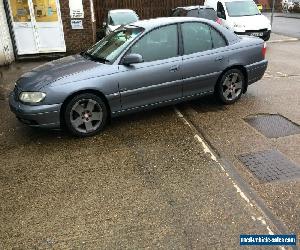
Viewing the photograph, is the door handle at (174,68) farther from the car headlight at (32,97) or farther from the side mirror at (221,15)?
the side mirror at (221,15)

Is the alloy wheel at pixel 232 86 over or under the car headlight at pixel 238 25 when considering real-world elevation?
under

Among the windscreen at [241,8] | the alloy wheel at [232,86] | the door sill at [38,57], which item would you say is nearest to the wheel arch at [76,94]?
the alloy wheel at [232,86]

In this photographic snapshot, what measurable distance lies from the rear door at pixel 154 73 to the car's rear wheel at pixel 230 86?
94 cm

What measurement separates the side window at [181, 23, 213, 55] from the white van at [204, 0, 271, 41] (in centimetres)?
747

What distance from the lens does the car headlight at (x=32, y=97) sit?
5059 millimetres

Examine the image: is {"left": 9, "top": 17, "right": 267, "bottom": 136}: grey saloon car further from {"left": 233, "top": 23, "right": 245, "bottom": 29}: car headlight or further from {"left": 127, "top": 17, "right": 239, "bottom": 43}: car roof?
{"left": 233, "top": 23, "right": 245, "bottom": 29}: car headlight

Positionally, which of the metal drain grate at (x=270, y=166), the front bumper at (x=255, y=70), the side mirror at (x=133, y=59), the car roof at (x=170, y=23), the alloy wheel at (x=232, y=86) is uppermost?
the car roof at (x=170, y=23)

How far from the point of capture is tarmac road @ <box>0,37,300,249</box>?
3328mm

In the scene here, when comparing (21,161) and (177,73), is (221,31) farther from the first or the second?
(21,161)

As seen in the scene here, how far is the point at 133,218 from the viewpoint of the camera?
354cm

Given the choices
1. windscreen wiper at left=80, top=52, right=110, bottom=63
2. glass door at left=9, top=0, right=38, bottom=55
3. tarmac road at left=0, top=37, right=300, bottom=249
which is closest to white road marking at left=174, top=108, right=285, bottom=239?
tarmac road at left=0, top=37, right=300, bottom=249

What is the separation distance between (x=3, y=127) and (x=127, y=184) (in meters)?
2.99

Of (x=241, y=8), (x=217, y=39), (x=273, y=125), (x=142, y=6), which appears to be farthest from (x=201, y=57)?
(x=142, y=6)

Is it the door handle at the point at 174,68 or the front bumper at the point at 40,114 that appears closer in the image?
the front bumper at the point at 40,114
